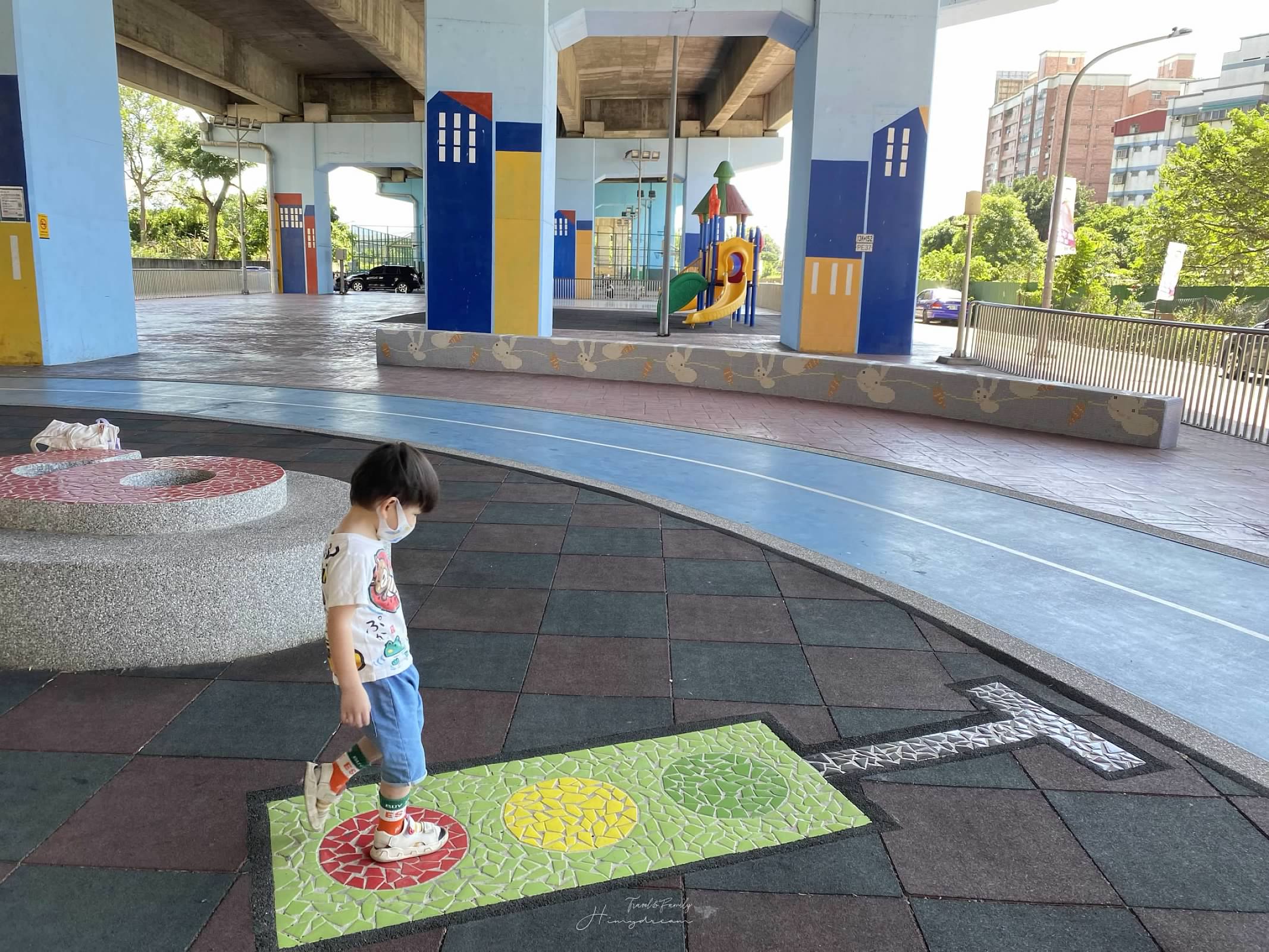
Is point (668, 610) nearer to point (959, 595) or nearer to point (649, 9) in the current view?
point (959, 595)

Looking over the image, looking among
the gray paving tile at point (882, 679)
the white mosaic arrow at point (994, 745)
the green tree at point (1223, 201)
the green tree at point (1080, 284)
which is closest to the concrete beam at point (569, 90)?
the green tree at point (1080, 284)

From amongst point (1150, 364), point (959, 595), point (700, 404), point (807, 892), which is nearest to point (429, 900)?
point (807, 892)

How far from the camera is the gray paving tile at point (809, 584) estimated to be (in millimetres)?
5336

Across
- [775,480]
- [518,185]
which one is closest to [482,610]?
[775,480]

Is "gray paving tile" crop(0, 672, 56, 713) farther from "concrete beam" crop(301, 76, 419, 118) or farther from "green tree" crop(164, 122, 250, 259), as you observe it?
"green tree" crop(164, 122, 250, 259)

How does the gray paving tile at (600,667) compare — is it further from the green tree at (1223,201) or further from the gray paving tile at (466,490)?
the green tree at (1223,201)

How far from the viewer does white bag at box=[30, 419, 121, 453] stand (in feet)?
18.3

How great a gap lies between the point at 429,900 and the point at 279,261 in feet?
156

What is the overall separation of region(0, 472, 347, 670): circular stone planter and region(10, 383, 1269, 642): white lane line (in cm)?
453

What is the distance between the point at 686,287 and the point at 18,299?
1837 centimetres

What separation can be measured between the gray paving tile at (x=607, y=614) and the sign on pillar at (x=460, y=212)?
560 inches

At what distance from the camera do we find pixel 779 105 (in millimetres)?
38531

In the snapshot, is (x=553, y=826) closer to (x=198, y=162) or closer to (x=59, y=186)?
(x=59, y=186)

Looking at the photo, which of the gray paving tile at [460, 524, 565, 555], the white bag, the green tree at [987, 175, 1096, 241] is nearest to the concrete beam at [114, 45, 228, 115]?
the white bag
